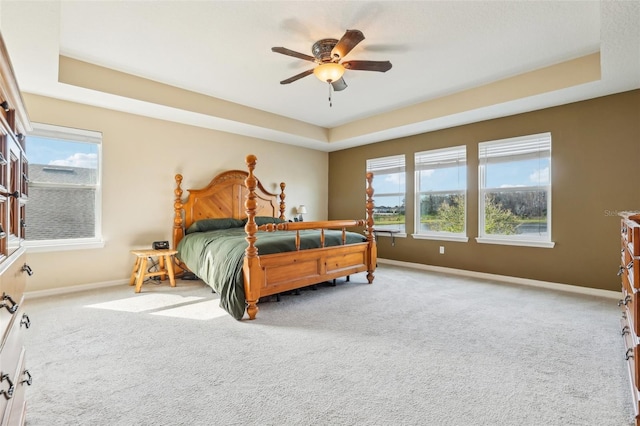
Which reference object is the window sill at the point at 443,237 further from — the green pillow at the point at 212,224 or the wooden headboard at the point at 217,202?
the green pillow at the point at 212,224

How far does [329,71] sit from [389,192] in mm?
3442

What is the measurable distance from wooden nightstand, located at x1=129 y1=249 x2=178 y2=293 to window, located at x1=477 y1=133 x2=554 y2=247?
4483 mm

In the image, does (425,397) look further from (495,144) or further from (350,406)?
(495,144)

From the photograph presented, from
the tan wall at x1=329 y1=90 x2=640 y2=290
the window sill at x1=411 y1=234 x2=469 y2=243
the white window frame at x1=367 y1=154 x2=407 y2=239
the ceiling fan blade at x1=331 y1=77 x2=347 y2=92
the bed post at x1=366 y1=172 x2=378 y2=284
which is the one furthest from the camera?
the white window frame at x1=367 y1=154 x2=407 y2=239

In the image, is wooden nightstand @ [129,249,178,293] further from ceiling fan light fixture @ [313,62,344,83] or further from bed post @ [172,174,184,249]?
ceiling fan light fixture @ [313,62,344,83]

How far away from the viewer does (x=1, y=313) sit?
0.96 meters

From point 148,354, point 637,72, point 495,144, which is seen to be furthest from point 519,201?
point 148,354

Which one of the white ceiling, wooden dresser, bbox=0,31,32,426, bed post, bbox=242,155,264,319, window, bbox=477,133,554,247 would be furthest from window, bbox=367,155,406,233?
wooden dresser, bbox=0,31,32,426

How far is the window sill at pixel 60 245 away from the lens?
3683 millimetres

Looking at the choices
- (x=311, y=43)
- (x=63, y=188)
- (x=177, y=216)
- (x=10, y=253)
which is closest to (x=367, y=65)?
(x=311, y=43)

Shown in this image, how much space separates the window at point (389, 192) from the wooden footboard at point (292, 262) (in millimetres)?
1634

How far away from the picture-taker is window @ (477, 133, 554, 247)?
4.22m

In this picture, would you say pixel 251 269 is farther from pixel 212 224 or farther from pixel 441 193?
pixel 441 193

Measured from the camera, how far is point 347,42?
262 centimetres
